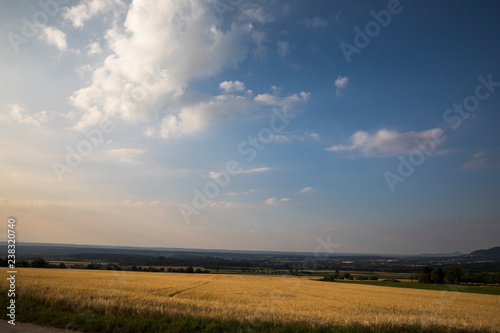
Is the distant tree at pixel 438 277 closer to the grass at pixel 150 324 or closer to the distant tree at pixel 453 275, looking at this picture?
the distant tree at pixel 453 275

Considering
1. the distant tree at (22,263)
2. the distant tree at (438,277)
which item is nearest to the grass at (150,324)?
the distant tree at (22,263)

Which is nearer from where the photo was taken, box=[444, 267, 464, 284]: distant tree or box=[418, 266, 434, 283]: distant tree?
box=[444, 267, 464, 284]: distant tree

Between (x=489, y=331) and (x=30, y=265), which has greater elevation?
(x=489, y=331)

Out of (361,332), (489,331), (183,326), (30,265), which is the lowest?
(30,265)

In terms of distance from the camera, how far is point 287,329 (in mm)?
11727

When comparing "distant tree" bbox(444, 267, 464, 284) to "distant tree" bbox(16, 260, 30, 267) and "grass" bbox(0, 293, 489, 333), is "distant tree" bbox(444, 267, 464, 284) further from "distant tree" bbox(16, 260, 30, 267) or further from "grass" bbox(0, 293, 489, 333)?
"distant tree" bbox(16, 260, 30, 267)

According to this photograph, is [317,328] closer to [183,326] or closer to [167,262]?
[183,326]

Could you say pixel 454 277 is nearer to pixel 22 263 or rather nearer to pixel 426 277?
pixel 426 277

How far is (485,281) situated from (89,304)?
9587cm

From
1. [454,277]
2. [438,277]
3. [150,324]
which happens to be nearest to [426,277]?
[438,277]

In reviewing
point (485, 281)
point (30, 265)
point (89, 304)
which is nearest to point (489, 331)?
point (89, 304)

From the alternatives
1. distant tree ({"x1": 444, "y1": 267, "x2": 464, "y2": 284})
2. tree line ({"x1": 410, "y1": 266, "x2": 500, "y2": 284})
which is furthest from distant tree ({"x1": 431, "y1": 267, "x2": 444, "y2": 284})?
distant tree ({"x1": 444, "y1": 267, "x2": 464, "y2": 284})

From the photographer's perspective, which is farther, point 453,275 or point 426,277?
point 426,277

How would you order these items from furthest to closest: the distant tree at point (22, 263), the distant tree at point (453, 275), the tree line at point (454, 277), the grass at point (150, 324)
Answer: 1. the distant tree at point (453, 275)
2. the tree line at point (454, 277)
3. the distant tree at point (22, 263)
4. the grass at point (150, 324)
